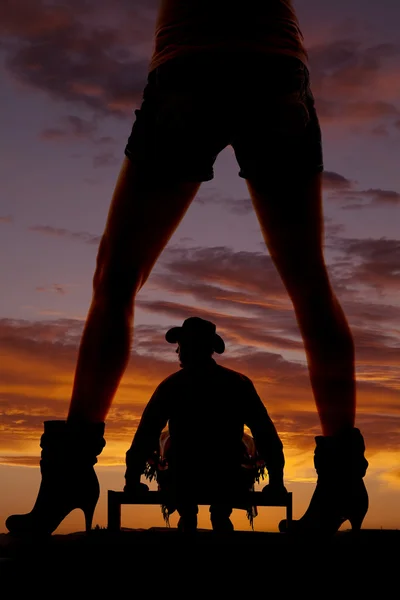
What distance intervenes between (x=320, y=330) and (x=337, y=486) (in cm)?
76

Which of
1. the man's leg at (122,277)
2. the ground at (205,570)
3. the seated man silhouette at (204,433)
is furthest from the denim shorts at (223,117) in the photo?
the ground at (205,570)

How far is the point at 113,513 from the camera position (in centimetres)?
420

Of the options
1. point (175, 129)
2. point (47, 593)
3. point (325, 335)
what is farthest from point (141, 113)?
point (47, 593)

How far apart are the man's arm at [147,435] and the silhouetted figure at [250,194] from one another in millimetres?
213

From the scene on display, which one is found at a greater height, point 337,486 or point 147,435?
point 147,435

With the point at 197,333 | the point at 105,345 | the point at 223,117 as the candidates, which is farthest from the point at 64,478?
the point at 223,117

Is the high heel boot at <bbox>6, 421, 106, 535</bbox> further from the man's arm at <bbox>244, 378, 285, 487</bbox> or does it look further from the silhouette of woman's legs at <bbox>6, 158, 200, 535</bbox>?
the man's arm at <bbox>244, 378, 285, 487</bbox>

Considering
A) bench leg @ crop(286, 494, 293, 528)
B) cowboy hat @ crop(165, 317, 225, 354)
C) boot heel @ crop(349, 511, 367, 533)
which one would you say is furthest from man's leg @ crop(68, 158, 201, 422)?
boot heel @ crop(349, 511, 367, 533)

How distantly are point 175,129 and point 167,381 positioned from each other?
3.92ft

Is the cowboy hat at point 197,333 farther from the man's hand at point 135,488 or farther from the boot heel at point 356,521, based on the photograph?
the boot heel at point 356,521

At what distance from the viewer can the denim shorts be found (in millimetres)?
4320

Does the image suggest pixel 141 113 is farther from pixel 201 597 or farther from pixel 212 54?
pixel 201 597

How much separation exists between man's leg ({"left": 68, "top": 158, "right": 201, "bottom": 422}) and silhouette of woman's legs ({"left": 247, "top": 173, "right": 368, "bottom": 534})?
1.49 ft

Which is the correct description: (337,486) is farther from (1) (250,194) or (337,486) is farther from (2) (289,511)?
(1) (250,194)
